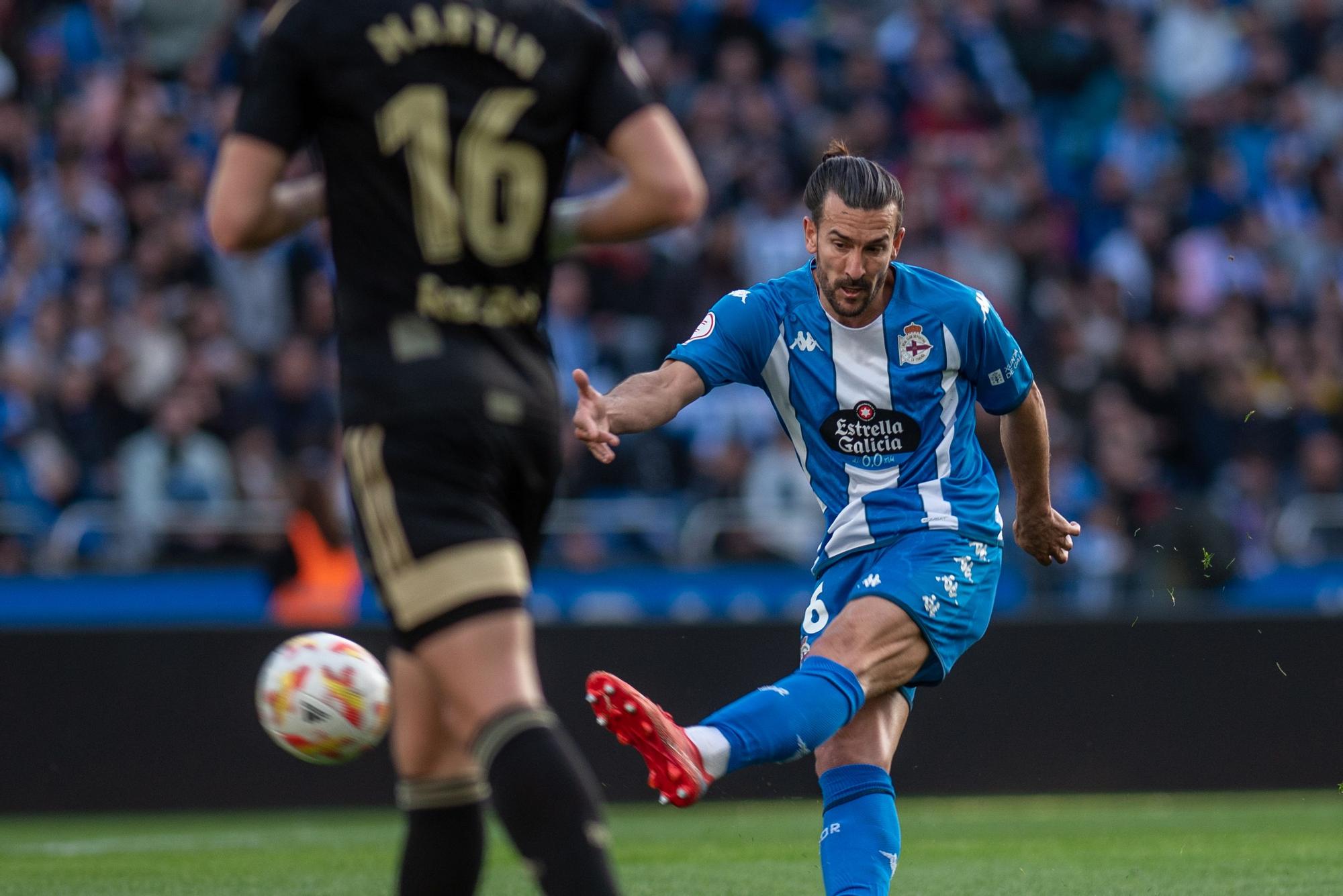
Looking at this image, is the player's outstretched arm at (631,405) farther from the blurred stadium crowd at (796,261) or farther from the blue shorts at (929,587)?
the blurred stadium crowd at (796,261)

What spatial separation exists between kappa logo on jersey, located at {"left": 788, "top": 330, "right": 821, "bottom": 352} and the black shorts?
72.2 inches

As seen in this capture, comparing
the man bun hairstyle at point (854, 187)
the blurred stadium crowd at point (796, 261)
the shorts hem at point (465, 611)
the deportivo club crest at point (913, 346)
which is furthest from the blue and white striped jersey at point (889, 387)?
the blurred stadium crowd at point (796, 261)

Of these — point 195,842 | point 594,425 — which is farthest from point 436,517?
point 195,842

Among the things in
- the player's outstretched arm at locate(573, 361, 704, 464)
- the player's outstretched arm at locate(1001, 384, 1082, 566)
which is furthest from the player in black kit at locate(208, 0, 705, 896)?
the player's outstretched arm at locate(1001, 384, 1082, 566)

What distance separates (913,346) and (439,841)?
2105 millimetres

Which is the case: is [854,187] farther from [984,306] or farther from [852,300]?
[984,306]

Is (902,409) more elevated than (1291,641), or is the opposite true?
(902,409)

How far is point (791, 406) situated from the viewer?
5.37m

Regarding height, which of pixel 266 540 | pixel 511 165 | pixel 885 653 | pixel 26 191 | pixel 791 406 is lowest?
pixel 266 540

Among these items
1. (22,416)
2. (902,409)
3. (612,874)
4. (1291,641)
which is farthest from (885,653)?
(22,416)

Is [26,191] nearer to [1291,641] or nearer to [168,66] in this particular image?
[168,66]

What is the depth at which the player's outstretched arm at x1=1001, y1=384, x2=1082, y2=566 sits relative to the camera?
17.7 feet

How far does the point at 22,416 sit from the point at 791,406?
7.37m

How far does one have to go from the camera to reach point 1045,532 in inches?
218
